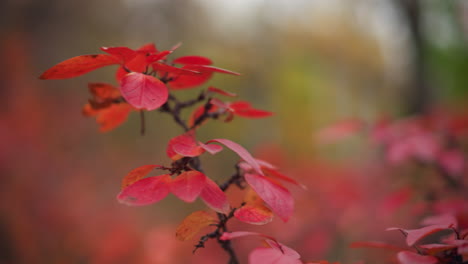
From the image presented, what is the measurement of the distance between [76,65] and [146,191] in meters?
0.19

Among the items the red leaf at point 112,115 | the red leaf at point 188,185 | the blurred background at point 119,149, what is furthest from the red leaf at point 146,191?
the blurred background at point 119,149

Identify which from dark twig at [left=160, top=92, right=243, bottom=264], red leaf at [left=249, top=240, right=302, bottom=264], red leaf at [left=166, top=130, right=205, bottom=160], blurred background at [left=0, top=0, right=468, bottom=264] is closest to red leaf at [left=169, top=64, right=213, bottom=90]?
dark twig at [left=160, top=92, right=243, bottom=264]

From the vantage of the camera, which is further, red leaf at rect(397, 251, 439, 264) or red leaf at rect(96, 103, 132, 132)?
red leaf at rect(96, 103, 132, 132)

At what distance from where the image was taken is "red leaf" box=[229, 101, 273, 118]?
53 centimetres

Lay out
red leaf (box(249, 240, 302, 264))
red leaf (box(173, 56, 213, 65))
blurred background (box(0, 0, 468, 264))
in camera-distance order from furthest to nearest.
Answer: blurred background (box(0, 0, 468, 264)) < red leaf (box(173, 56, 213, 65)) < red leaf (box(249, 240, 302, 264))

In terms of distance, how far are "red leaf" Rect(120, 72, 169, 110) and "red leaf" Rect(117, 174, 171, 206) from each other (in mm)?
92

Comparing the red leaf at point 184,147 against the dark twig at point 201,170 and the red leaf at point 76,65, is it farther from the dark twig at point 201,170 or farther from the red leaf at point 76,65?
the red leaf at point 76,65

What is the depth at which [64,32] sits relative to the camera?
93.8 inches

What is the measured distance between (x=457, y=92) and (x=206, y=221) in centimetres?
903

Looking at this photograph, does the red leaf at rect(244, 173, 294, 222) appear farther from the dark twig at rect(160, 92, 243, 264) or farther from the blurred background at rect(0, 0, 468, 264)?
the blurred background at rect(0, 0, 468, 264)

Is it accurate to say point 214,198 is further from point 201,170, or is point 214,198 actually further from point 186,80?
point 186,80

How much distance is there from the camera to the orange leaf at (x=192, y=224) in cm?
43

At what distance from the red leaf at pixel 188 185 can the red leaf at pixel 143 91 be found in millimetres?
91

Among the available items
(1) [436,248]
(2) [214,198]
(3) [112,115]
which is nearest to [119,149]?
(3) [112,115]
